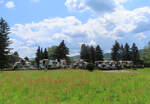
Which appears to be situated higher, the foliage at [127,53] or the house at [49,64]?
the foliage at [127,53]

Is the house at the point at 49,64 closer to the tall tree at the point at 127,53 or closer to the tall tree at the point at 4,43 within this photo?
the tall tree at the point at 4,43

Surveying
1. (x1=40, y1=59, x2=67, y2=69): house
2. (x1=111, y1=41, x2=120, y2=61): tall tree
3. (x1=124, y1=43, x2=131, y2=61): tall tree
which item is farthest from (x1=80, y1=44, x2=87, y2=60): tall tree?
(x1=40, y1=59, x2=67, y2=69): house

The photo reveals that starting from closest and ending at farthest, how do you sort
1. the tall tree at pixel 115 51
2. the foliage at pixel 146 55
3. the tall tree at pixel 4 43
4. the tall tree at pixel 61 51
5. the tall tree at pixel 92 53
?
1. the tall tree at pixel 4 43
2. the tall tree at pixel 61 51
3. the foliage at pixel 146 55
4. the tall tree at pixel 92 53
5. the tall tree at pixel 115 51

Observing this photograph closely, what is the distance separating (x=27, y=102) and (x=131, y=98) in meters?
4.99

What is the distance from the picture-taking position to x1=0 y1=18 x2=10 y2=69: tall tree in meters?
35.9

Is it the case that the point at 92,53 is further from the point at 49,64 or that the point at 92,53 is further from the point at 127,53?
the point at 49,64

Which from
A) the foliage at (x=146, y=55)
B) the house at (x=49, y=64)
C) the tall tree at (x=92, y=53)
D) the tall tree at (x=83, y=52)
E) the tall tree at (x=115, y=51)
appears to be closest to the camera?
the house at (x=49, y=64)

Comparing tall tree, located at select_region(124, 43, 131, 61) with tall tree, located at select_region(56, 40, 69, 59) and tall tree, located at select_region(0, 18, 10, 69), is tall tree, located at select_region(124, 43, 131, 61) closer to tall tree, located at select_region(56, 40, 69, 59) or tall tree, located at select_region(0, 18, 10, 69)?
tall tree, located at select_region(56, 40, 69, 59)

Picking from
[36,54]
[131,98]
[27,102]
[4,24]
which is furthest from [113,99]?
[36,54]

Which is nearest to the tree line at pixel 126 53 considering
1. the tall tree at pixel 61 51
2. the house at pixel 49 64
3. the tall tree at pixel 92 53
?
the tall tree at pixel 92 53

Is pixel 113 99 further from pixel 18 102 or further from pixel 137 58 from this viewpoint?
pixel 137 58

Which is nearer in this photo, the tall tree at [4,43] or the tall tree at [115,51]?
the tall tree at [4,43]

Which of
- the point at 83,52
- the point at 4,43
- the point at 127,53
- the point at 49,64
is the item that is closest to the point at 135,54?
the point at 127,53

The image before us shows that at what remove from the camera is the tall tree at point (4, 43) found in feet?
118
